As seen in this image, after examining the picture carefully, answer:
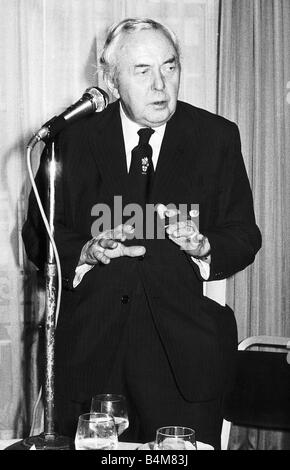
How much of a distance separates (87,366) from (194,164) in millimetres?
668

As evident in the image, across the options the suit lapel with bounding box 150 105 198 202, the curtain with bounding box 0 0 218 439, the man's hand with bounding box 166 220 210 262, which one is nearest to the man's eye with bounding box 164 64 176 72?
the suit lapel with bounding box 150 105 198 202

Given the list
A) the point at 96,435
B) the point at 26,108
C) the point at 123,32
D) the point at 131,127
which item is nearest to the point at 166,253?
the point at 131,127

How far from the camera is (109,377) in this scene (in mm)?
1939

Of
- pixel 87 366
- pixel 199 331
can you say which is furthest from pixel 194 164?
pixel 87 366

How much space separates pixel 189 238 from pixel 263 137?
→ 6.87 ft

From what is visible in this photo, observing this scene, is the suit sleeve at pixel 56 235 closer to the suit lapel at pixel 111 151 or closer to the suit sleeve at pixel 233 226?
the suit lapel at pixel 111 151

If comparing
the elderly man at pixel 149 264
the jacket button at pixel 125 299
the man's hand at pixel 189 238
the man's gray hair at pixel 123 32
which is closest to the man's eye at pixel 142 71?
the elderly man at pixel 149 264

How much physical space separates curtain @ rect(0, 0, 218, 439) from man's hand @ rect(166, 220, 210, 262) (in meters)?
1.84

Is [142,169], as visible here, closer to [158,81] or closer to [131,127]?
[131,127]

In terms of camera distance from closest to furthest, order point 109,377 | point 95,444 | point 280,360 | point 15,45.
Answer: point 95,444 → point 109,377 → point 280,360 → point 15,45

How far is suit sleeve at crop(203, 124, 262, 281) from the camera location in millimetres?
1927

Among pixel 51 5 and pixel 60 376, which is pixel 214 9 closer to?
pixel 51 5

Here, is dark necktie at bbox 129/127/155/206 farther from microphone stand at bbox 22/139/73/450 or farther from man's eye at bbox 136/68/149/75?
microphone stand at bbox 22/139/73/450
